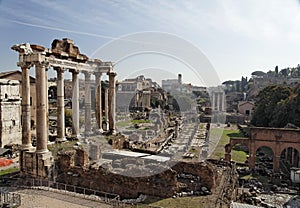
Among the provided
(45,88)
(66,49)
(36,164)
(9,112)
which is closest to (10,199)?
(36,164)

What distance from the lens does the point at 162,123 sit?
4244 cm

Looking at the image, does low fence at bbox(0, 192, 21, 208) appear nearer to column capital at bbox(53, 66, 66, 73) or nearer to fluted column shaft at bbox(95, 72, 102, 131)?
column capital at bbox(53, 66, 66, 73)

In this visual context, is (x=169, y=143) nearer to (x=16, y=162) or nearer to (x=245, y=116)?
(x=16, y=162)

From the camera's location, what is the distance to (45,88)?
14484 millimetres

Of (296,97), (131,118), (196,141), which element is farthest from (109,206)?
(131,118)

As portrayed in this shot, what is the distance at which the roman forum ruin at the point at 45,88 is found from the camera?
46.4 ft

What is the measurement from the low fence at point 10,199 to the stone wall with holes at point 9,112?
56.6 feet

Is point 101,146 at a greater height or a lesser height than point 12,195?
greater

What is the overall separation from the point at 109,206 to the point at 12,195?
4.73m

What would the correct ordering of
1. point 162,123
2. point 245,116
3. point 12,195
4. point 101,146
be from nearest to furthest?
point 12,195 < point 101,146 < point 162,123 < point 245,116

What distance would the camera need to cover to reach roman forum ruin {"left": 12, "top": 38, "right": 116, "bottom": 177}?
556 inches

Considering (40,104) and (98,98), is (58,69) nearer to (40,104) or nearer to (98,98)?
(40,104)

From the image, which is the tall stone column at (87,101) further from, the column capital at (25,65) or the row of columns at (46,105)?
the column capital at (25,65)

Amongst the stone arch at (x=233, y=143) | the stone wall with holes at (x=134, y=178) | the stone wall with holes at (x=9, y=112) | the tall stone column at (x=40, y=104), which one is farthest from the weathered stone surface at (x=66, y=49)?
the stone arch at (x=233, y=143)
